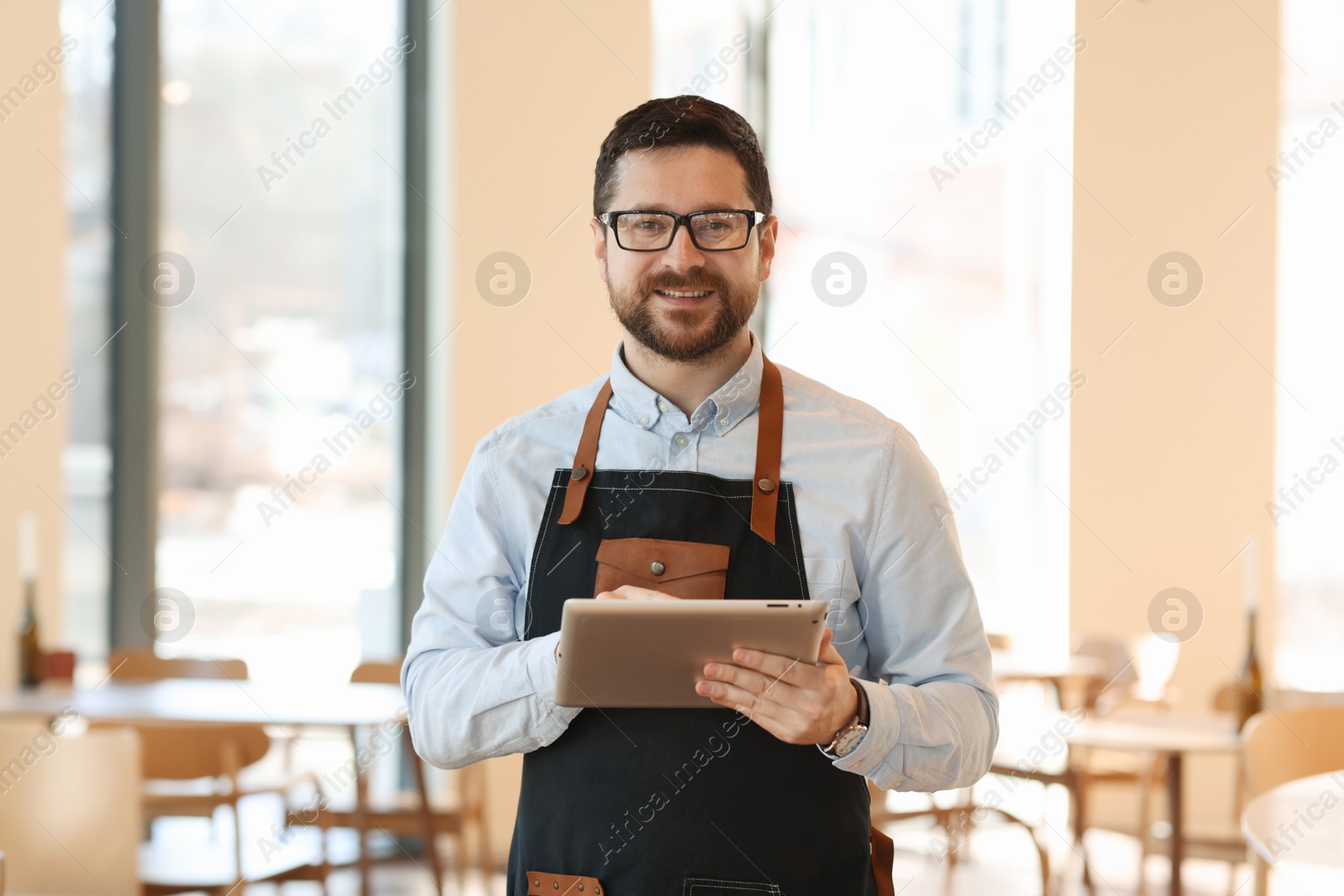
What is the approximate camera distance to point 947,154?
18.2 ft

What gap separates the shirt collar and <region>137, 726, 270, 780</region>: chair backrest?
212cm

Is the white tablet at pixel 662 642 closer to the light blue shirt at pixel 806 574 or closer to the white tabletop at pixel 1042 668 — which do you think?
the light blue shirt at pixel 806 574

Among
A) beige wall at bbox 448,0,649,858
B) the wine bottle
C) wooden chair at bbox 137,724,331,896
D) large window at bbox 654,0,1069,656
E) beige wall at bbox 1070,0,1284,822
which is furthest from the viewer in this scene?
large window at bbox 654,0,1069,656

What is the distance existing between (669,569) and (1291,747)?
A: 1.94 metres

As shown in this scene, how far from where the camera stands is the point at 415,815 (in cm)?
371

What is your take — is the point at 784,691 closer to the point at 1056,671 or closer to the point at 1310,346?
the point at 1056,671

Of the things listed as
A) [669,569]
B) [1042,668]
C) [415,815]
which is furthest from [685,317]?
[1042,668]

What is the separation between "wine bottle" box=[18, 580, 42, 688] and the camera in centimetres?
360

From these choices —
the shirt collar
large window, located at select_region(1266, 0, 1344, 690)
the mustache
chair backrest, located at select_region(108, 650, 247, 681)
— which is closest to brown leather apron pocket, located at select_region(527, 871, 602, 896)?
the shirt collar

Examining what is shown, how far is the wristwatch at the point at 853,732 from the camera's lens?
1.40 m

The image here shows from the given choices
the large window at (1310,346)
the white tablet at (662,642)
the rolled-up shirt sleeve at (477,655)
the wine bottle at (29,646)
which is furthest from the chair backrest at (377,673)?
the large window at (1310,346)

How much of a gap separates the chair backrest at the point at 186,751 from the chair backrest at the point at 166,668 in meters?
0.62

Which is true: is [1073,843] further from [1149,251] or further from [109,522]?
[109,522]

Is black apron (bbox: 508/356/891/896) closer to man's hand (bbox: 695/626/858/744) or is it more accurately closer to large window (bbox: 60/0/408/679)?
man's hand (bbox: 695/626/858/744)
